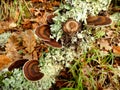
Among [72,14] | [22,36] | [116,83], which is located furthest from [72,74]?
[22,36]

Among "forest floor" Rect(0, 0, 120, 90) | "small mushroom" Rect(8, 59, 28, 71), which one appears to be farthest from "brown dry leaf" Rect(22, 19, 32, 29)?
"small mushroom" Rect(8, 59, 28, 71)

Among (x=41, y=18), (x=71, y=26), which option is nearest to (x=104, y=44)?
(x=71, y=26)

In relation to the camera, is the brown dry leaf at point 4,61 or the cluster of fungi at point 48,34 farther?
the brown dry leaf at point 4,61

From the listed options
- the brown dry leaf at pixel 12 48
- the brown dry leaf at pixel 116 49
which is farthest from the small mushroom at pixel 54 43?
the brown dry leaf at pixel 116 49

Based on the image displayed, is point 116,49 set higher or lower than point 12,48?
lower

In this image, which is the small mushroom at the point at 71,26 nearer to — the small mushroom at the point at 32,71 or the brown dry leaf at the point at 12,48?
the small mushroom at the point at 32,71

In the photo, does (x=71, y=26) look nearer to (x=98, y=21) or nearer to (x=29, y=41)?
(x=98, y=21)

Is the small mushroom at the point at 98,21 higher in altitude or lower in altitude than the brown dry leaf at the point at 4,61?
higher

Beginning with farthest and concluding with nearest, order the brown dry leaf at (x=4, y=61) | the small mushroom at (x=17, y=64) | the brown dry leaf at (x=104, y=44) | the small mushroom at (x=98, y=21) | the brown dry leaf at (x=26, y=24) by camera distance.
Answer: the brown dry leaf at (x=26, y=24)
the brown dry leaf at (x=104, y=44)
the brown dry leaf at (x=4, y=61)
the small mushroom at (x=17, y=64)
the small mushroom at (x=98, y=21)
